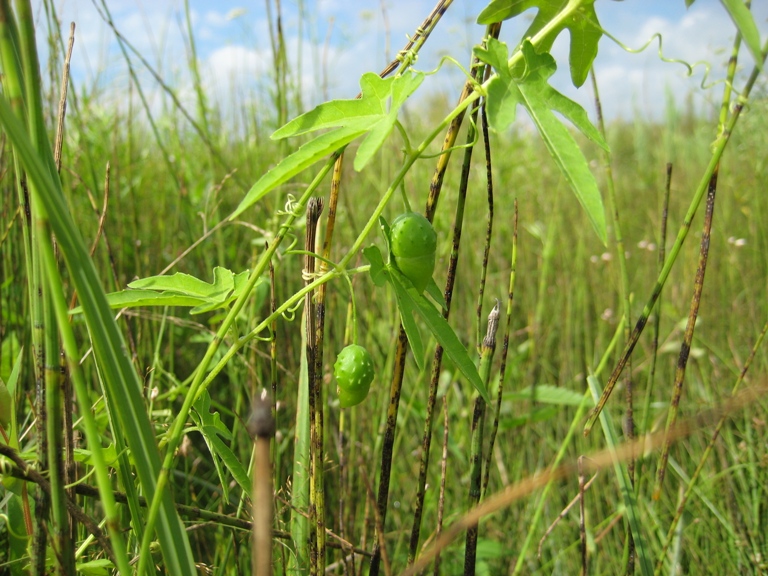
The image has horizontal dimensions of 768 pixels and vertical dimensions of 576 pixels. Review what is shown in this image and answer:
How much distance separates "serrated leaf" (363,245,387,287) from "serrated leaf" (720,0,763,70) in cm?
29

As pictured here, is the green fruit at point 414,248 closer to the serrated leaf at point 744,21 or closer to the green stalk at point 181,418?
the green stalk at point 181,418

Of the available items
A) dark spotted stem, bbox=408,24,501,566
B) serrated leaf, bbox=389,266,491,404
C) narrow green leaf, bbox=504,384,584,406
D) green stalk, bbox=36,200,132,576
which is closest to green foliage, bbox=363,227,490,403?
serrated leaf, bbox=389,266,491,404

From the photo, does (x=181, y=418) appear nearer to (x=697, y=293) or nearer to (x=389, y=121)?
(x=389, y=121)

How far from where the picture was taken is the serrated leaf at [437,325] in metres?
0.44

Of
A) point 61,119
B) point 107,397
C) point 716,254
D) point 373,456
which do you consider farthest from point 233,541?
point 716,254

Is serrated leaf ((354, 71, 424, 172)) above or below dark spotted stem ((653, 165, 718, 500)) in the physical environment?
above

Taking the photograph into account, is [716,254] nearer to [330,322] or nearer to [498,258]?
[498,258]

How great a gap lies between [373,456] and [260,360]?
0.30 meters

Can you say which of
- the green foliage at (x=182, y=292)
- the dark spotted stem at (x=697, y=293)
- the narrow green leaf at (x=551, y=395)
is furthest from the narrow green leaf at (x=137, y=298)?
the narrow green leaf at (x=551, y=395)

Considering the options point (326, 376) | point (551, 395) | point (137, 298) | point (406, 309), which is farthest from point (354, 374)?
point (551, 395)

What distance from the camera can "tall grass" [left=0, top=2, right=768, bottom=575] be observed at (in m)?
0.43

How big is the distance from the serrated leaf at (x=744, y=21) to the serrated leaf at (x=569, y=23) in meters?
0.11

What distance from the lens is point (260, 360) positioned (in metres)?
1.19

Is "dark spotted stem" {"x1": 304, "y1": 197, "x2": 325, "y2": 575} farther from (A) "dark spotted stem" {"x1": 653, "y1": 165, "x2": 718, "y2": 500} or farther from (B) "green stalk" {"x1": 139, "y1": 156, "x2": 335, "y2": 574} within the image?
(A) "dark spotted stem" {"x1": 653, "y1": 165, "x2": 718, "y2": 500}
